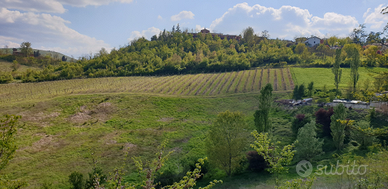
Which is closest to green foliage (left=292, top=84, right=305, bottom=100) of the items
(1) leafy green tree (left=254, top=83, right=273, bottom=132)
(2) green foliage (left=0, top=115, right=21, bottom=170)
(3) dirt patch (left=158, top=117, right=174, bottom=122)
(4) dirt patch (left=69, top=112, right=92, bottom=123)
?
(1) leafy green tree (left=254, top=83, right=273, bottom=132)

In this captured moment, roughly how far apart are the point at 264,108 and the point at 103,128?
28773 millimetres

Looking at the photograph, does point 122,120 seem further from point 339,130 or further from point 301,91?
point 301,91

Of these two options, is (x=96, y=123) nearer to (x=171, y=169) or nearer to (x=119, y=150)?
(x=119, y=150)

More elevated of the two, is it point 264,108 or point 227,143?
point 264,108

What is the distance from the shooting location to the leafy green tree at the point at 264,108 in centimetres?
3042

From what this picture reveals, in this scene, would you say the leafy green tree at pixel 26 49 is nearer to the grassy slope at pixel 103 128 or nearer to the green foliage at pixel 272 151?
the grassy slope at pixel 103 128

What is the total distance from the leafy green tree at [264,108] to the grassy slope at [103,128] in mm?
9170

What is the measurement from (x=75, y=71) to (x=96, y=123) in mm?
61326

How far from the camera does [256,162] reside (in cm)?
2539

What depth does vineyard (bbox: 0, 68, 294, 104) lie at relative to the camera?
58156 mm

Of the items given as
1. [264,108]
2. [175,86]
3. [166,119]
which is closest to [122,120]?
[166,119]

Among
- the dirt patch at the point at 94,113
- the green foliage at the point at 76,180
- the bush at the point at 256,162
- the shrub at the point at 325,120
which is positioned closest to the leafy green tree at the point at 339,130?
the shrub at the point at 325,120

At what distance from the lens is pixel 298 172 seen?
23.5 meters

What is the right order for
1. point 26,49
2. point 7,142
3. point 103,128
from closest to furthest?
point 7,142, point 103,128, point 26,49
